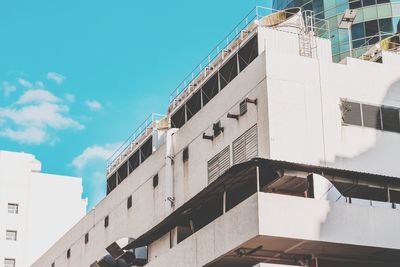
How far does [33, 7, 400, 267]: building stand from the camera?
1219 inches

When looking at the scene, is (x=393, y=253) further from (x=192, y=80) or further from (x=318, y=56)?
(x=192, y=80)

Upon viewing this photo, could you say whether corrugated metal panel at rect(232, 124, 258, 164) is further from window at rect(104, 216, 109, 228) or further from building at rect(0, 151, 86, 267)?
→ building at rect(0, 151, 86, 267)

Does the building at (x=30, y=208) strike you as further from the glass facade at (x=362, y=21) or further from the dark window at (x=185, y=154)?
the dark window at (x=185, y=154)

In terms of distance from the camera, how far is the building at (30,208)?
82.2 metres

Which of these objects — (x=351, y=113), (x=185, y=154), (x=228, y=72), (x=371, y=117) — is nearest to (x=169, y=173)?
(x=185, y=154)

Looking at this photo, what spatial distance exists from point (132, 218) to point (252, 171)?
17.0 m

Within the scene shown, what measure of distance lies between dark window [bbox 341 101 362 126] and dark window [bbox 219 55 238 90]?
20.0 ft

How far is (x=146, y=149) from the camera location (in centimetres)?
5075

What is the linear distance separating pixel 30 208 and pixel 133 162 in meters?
34.5

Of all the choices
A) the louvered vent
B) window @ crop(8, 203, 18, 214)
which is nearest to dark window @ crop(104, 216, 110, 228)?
the louvered vent

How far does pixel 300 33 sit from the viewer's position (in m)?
39.9

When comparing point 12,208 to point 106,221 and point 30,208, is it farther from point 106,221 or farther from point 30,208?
point 106,221

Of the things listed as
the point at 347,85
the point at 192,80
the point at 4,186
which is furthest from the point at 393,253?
the point at 4,186

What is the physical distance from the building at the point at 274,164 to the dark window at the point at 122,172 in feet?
14.6
